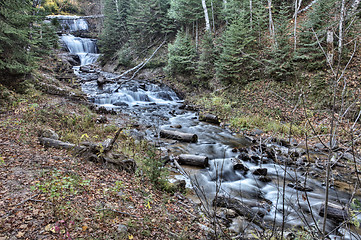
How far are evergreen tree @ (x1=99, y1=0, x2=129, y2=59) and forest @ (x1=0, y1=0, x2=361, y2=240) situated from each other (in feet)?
25.1

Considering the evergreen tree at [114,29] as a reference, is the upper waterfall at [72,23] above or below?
above

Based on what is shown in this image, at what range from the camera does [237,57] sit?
13922 mm

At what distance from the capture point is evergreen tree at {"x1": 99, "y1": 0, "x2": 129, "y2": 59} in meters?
27.9

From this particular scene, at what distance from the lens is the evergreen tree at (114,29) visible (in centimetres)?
2791

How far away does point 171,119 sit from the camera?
13.2 metres

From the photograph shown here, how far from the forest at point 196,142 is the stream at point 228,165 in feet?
0.20

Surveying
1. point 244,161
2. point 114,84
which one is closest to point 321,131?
point 244,161

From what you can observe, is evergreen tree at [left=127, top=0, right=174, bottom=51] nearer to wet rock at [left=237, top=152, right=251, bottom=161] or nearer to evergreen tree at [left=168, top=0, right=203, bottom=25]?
evergreen tree at [left=168, top=0, right=203, bottom=25]

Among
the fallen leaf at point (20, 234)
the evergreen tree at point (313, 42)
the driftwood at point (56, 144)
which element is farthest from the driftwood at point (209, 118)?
the fallen leaf at point (20, 234)

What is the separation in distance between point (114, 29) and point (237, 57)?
21.1 meters

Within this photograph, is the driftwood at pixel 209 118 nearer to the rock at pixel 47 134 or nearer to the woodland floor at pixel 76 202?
the woodland floor at pixel 76 202

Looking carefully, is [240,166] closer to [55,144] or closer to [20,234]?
[55,144]

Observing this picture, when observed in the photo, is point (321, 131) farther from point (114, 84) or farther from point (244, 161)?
point (114, 84)

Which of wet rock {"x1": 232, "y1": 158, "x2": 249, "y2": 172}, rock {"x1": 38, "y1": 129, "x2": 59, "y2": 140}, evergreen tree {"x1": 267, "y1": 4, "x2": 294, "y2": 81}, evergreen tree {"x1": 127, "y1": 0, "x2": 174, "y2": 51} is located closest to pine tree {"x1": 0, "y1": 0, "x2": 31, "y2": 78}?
rock {"x1": 38, "y1": 129, "x2": 59, "y2": 140}
